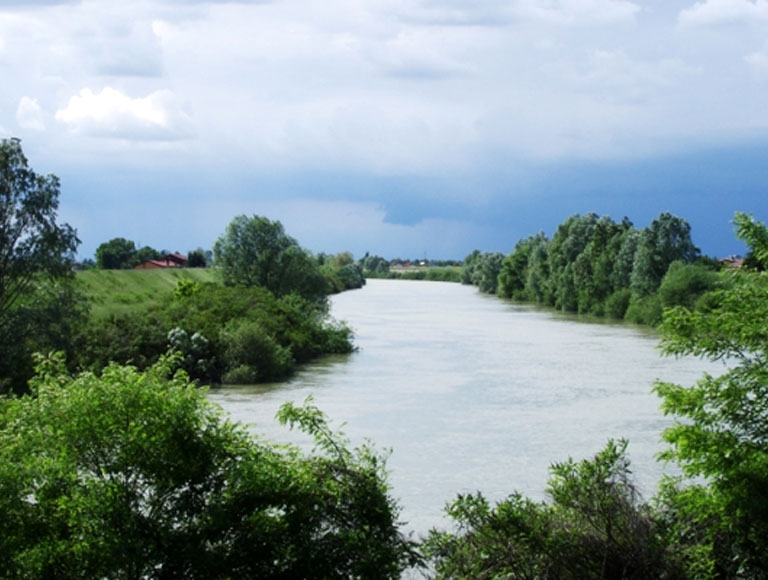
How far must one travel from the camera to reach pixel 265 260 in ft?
193

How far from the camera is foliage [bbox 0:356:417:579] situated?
26.0 ft

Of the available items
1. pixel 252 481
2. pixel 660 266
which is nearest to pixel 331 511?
pixel 252 481

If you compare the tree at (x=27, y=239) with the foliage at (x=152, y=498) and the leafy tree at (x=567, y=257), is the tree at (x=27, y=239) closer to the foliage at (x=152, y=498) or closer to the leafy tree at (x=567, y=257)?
the foliage at (x=152, y=498)

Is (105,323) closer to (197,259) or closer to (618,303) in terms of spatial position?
(618,303)

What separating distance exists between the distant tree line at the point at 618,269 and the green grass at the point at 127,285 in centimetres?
2825

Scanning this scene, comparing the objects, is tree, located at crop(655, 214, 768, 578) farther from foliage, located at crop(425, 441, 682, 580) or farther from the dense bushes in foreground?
foliage, located at crop(425, 441, 682, 580)

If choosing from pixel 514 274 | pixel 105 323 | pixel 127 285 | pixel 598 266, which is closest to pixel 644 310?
pixel 598 266

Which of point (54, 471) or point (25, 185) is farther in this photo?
point (25, 185)

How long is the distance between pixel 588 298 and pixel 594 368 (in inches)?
1450

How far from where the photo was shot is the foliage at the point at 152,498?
26.0 feet

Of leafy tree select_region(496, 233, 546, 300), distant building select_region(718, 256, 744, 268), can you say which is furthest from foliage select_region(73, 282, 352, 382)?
leafy tree select_region(496, 233, 546, 300)

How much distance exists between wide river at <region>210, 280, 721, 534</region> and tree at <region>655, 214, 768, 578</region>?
3.70 meters

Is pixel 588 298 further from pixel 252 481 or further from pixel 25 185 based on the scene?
pixel 252 481

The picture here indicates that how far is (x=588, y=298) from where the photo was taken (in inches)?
2901
